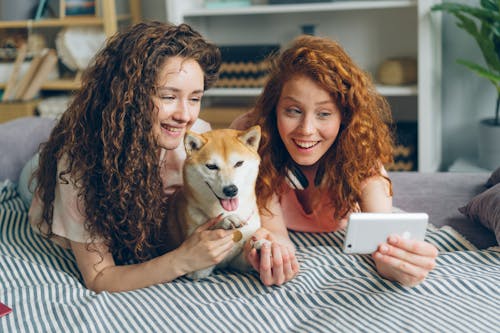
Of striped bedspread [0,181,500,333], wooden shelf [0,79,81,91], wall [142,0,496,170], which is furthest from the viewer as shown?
wooden shelf [0,79,81,91]

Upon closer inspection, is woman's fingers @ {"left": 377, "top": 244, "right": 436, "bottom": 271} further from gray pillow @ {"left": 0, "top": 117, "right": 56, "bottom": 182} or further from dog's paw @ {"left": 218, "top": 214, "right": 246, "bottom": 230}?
gray pillow @ {"left": 0, "top": 117, "right": 56, "bottom": 182}

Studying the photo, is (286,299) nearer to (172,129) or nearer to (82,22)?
(172,129)

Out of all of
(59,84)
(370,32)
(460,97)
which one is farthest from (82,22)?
(460,97)

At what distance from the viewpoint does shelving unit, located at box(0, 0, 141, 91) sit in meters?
2.92

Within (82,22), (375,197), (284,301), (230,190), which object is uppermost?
(82,22)

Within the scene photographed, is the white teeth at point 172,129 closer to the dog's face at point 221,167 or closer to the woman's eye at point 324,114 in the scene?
the dog's face at point 221,167

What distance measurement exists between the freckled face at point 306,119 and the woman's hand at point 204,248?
255 millimetres

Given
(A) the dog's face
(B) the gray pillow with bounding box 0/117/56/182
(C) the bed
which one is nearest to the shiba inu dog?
(A) the dog's face

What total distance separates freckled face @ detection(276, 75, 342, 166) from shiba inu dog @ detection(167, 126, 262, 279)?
0.48ft

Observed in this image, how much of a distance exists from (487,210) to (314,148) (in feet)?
1.45

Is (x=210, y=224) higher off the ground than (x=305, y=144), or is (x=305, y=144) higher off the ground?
(x=305, y=144)

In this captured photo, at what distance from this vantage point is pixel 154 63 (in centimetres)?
121

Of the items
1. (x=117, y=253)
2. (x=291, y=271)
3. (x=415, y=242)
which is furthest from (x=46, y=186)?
(x=415, y=242)

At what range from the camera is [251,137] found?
1155 millimetres
